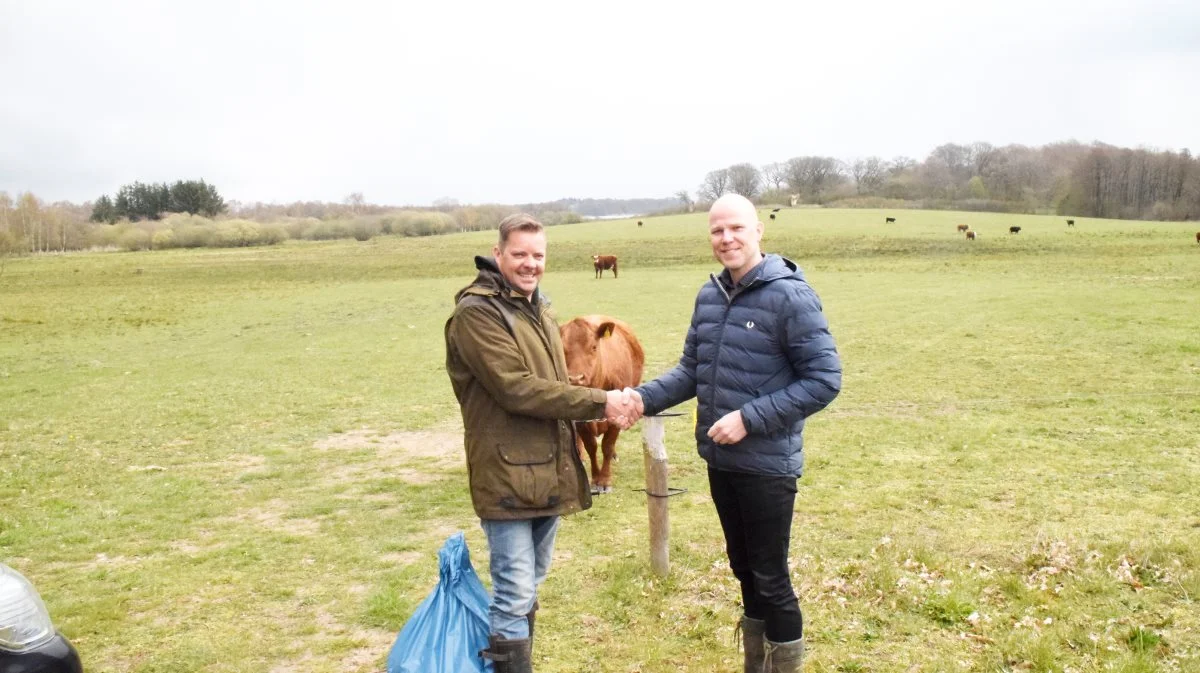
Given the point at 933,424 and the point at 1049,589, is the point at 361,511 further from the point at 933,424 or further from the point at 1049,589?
the point at 933,424

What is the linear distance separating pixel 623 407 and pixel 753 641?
135 centimetres

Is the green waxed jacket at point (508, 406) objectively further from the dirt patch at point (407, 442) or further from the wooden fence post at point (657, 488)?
the dirt patch at point (407, 442)

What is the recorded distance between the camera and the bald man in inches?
136

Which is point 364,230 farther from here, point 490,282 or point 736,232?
point 736,232

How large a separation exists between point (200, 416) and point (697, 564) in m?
9.28

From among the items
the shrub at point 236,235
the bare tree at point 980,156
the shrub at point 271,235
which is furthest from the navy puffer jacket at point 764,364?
the bare tree at point 980,156

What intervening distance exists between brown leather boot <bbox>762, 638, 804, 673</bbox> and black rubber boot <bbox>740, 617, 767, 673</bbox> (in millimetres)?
115

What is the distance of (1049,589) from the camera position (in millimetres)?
4984

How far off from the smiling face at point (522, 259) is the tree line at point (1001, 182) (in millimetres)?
90242

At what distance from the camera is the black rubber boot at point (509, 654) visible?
3.67m

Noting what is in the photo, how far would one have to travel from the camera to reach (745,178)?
11212 cm

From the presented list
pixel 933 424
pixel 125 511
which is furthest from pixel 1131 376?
pixel 125 511

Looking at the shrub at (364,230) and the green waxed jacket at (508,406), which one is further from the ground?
the shrub at (364,230)

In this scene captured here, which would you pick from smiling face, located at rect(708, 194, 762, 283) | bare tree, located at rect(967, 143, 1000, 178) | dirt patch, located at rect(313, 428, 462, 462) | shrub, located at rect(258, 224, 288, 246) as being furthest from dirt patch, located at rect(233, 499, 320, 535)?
bare tree, located at rect(967, 143, 1000, 178)
